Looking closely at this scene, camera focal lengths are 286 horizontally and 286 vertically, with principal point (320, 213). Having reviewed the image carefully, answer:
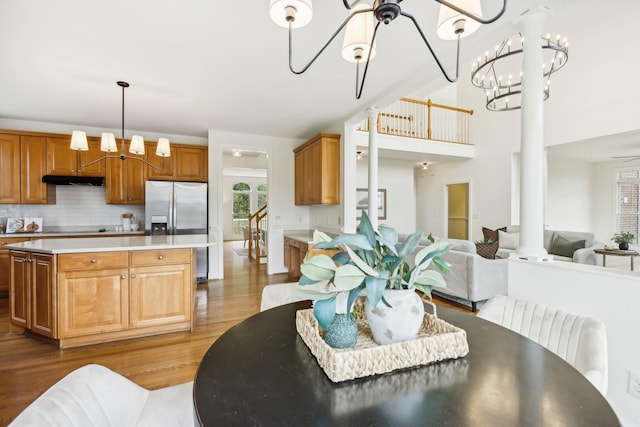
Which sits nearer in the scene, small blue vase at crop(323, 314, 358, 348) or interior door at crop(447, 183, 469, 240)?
small blue vase at crop(323, 314, 358, 348)

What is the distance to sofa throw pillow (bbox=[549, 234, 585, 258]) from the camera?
488cm

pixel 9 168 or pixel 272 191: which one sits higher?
pixel 9 168

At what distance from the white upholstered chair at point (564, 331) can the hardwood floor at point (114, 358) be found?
6.93 feet

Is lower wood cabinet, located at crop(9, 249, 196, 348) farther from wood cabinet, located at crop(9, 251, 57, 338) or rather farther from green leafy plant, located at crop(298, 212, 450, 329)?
green leafy plant, located at crop(298, 212, 450, 329)

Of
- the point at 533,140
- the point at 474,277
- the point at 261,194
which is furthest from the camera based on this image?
the point at 261,194

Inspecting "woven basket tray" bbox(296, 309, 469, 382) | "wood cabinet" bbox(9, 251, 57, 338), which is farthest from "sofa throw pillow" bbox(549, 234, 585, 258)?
"wood cabinet" bbox(9, 251, 57, 338)

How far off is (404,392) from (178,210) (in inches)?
181

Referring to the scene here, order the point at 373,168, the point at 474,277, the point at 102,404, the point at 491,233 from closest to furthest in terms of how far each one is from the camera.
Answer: the point at 102,404 → the point at 474,277 → the point at 373,168 → the point at 491,233

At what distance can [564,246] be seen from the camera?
16.5ft

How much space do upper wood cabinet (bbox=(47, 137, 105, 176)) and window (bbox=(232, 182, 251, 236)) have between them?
24.2ft

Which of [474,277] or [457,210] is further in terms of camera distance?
[457,210]

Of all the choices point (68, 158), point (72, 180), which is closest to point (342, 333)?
point (72, 180)

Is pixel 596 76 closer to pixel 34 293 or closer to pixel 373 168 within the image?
pixel 373 168

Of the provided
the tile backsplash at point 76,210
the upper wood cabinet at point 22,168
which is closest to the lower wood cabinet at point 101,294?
the upper wood cabinet at point 22,168
